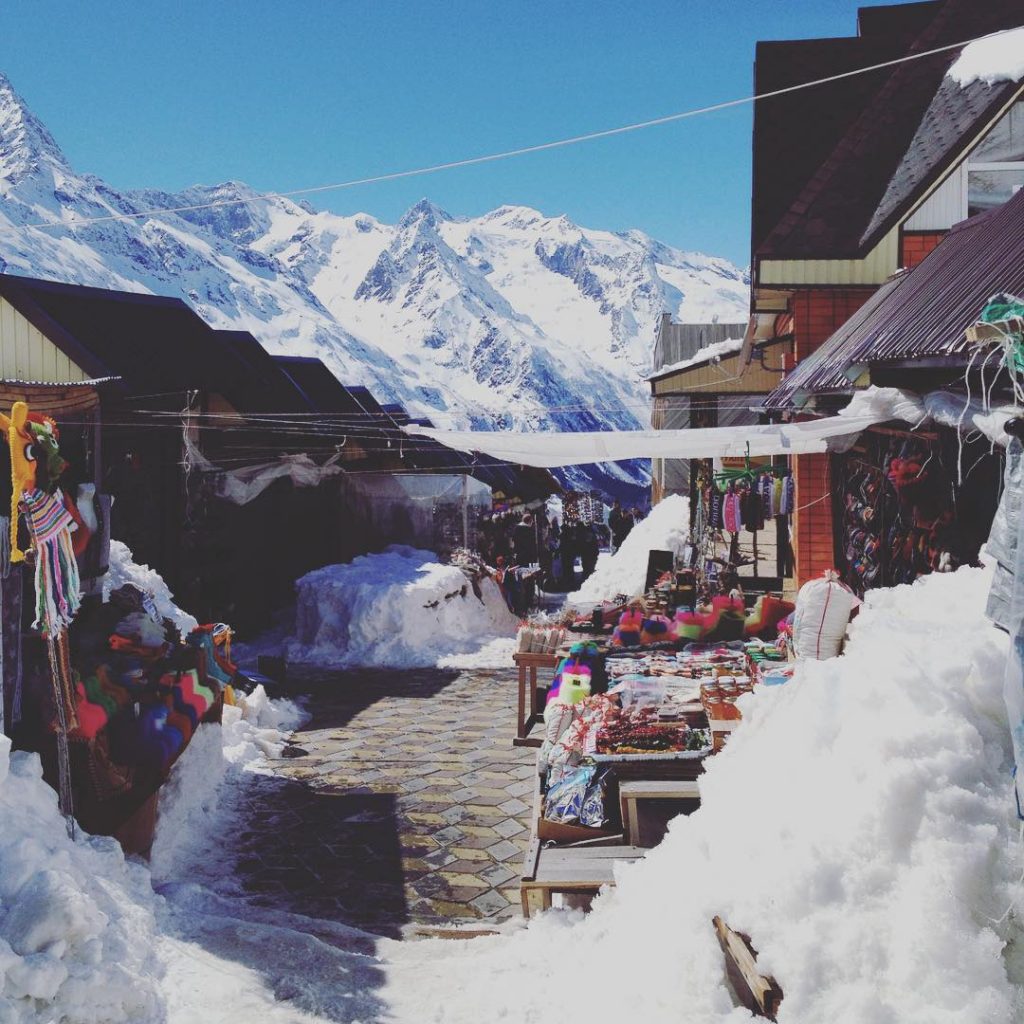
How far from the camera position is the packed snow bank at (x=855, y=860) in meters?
3.25

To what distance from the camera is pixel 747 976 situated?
3.65 metres

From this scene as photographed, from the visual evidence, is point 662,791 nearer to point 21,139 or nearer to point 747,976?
point 747,976

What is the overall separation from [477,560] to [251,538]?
4357mm

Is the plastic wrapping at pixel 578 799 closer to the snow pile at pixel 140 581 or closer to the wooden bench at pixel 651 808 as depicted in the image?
the wooden bench at pixel 651 808

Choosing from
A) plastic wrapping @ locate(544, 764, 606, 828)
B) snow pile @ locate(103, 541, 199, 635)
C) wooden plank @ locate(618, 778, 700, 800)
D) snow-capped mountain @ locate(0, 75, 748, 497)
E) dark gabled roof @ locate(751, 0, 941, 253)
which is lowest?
plastic wrapping @ locate(544, 764, 606, 828)

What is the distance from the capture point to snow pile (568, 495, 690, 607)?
1992 centimetres

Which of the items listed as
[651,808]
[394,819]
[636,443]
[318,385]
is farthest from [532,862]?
[318,385]

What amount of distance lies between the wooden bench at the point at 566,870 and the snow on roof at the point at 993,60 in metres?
7.83

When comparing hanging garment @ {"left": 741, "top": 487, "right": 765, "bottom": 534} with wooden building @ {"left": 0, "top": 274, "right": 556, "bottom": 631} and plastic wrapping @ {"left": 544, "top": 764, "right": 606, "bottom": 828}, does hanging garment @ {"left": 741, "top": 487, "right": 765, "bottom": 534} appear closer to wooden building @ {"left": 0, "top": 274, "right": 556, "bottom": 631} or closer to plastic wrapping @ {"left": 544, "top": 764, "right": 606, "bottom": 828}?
wooden building @ {"left": 0, "top": 274, "right": 556, "bottom": 631}

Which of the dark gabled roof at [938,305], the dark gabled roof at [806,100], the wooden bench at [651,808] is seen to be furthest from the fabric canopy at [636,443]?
the dark gabled roof at [806,100]

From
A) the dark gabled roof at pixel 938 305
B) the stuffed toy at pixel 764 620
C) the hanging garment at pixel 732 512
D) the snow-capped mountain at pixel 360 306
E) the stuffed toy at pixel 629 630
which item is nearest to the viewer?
the dark gabled roof at pixel 938 305

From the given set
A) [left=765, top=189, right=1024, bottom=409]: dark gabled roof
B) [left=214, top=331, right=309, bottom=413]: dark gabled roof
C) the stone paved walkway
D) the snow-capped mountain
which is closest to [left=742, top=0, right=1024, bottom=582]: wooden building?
[left=765, top=189, right=1024, bottom=409]: dark gabled roof

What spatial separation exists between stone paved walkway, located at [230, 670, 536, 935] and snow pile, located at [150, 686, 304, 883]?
0.26 metres

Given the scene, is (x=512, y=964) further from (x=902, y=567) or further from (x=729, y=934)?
(x=902, y=567)
